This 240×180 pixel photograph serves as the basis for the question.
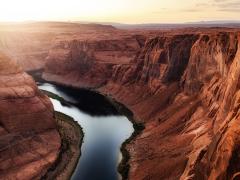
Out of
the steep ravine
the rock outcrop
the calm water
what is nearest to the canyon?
the steep ravine

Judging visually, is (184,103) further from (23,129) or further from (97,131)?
(23,129)

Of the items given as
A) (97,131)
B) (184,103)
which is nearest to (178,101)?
(184,103)

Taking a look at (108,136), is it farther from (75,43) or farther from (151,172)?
(75,43)

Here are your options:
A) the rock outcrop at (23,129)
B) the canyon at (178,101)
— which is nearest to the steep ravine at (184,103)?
the canyon at (178,101)

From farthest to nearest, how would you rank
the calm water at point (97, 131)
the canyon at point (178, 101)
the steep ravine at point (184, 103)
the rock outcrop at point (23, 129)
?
the calm water at point (97, 131), the rock outcrop at point (23, 129), the canyon at point (178, 101), the steep ravine at point (184, 103)

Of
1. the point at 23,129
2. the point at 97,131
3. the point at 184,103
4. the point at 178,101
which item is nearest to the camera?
the point at 23,129

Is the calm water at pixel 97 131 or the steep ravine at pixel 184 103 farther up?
the steep ravine at pixel 184 103

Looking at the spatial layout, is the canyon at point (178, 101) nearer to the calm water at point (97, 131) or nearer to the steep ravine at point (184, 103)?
the steep ravine at point (184, 103)

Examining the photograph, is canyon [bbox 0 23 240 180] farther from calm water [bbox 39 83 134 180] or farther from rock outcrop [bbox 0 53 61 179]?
calm water [bbox 39 83 134 180]
